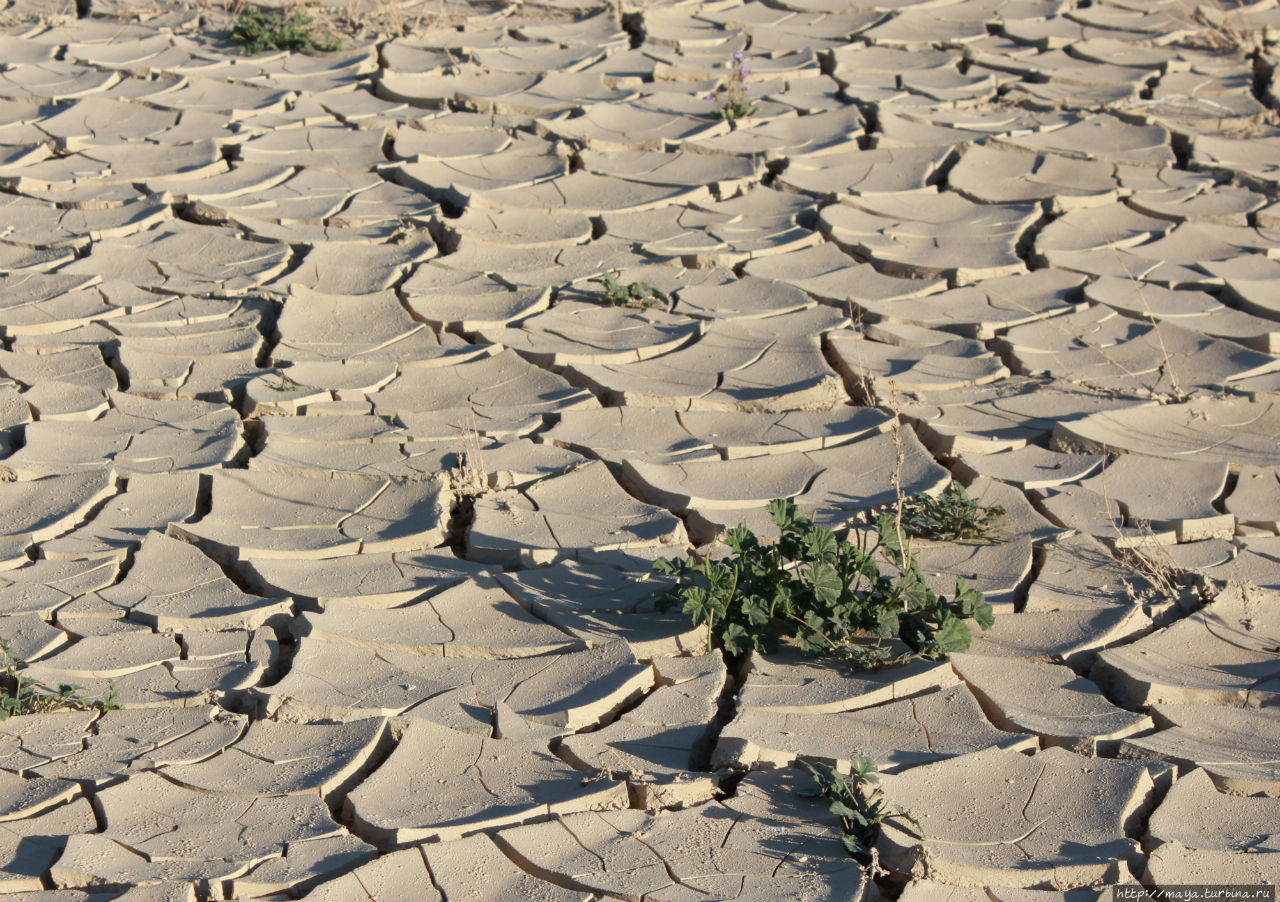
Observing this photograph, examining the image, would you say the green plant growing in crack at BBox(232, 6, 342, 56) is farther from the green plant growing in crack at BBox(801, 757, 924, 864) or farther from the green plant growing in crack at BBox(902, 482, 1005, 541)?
the green plant growing in crack at BBox(801, 757, 924, 864)

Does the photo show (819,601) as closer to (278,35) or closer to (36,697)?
(36,697)

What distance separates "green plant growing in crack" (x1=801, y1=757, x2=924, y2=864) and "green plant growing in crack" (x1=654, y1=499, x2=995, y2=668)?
395 mm

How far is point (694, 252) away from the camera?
4.56 m

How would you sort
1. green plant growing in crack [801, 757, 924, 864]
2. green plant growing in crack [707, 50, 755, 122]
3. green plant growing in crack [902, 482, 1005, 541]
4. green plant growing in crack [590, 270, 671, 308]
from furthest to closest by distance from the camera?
green plant growing in crack [707, 50, 755, 122] < green plant growing in crack [590, 270, 671, 308] < green plant growing in crack [902, 482, 1005, 541] < green plant growing in crack [801, 757, 924, 864]

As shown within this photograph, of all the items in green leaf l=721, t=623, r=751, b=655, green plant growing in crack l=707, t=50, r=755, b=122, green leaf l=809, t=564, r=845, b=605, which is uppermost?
green plant growing in crack l=707, t=50, r=755, b=122

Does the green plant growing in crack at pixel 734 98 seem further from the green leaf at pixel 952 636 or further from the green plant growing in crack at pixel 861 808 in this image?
the green plant growing in crack at pixel 861 808

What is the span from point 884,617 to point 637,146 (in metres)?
3.10

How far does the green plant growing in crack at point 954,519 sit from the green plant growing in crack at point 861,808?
2.94 ft

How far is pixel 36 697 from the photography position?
256cm

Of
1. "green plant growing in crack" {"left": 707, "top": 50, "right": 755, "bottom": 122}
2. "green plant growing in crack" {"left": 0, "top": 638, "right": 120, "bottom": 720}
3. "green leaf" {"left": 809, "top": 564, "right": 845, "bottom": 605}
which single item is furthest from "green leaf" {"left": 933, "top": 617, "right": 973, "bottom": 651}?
"green plant growing in crack" {"left": 707, "top": 50, "right": 755, "bottom": 122}

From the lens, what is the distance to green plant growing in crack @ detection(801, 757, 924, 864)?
2.25 m

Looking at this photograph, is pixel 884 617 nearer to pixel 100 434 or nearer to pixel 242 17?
pixel 100 434

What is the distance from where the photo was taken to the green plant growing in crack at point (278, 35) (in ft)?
20.3

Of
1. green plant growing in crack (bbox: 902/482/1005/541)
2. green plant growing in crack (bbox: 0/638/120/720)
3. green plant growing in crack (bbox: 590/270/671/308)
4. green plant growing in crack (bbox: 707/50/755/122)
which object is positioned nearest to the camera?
green plant growing in crack (bbox: 0/638/120/720)
